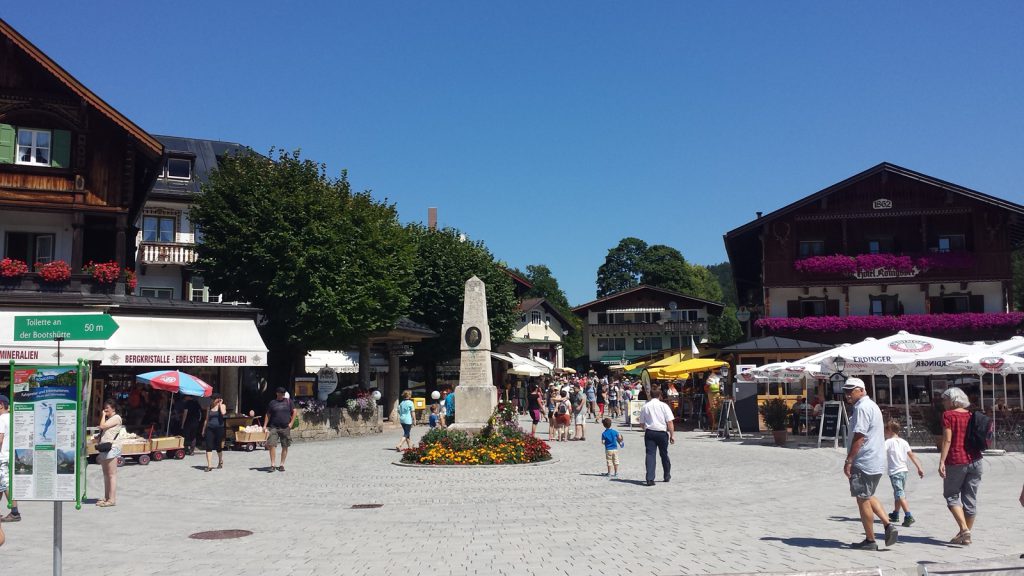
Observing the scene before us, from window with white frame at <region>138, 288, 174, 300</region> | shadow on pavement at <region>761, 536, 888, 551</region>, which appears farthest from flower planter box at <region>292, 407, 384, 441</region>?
shadow on pavement at <region>761, 536, 888, 551</region>

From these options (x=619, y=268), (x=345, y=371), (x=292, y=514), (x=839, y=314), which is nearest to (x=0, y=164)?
(x=292, y=514)

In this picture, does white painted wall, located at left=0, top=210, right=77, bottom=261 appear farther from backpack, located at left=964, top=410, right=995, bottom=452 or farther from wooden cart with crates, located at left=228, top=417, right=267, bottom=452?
backpack, located at left=964, top=410, right=995, bottom=452

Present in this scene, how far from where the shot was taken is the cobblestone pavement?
884 centimetres

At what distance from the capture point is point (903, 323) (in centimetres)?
4131

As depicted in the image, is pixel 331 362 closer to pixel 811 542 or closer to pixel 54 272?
pixel 54 272

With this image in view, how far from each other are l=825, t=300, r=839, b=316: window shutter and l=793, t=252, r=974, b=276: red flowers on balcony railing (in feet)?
5.42

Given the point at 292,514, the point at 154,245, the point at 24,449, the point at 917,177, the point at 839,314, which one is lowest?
the point at 292,514

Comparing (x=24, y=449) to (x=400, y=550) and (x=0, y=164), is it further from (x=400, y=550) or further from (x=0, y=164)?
(x=0, y=164)

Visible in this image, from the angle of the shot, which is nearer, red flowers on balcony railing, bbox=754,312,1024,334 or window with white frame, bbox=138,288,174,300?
window with white frame, bbox=138,288,174,300

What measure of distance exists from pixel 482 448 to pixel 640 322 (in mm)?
58101

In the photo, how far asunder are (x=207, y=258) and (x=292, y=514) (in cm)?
1927

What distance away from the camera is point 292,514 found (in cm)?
1284

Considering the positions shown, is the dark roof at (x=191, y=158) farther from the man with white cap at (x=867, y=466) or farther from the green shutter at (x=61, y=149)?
the man with white cap at (x=867, y=466)

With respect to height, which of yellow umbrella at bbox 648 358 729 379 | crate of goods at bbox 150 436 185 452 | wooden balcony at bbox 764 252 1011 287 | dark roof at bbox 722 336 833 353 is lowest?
crate of goods at bbox 150 436 185 452
